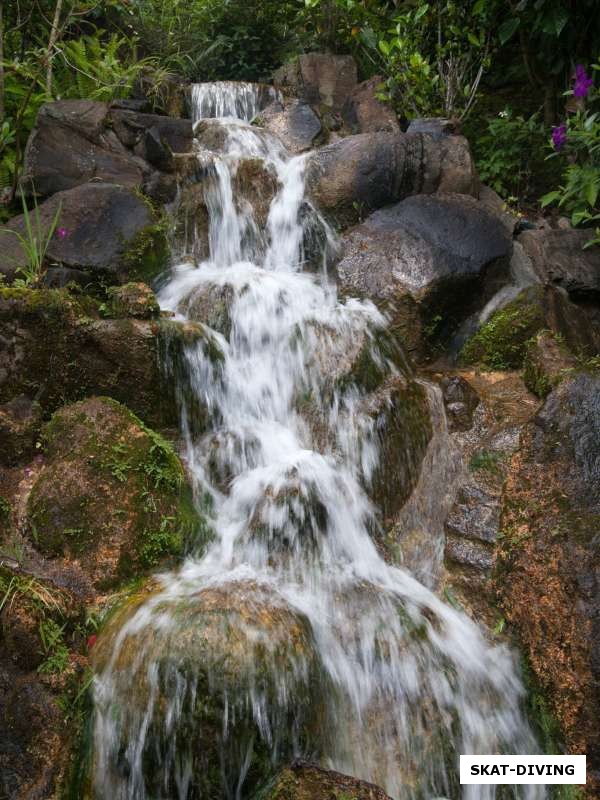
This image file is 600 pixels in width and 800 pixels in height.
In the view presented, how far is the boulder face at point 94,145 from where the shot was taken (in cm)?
587

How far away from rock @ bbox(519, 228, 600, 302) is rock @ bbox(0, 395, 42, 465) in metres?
4.77

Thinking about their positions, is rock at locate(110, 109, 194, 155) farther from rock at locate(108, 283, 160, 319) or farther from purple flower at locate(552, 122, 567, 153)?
purple flower at locate(552, 122, 567, 153)

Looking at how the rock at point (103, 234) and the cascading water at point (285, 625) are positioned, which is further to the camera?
the rock at point (103, 234)

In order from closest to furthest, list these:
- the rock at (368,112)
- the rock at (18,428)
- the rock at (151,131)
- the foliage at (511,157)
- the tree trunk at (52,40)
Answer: the rock at (18,428) → the tree trunk at (52,40) → the rock at (151,131) → the foliage at (511,157) → the rock at (368,112)

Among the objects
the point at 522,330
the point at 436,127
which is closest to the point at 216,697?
the point at 522,330

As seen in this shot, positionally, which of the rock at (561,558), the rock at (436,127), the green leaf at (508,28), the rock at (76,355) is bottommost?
the rock at (561,558)

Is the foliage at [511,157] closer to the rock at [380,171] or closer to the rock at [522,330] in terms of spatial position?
the rock at [380,171]

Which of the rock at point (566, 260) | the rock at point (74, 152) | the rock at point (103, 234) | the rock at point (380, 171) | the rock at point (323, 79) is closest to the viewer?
the rock at point (103, 234)

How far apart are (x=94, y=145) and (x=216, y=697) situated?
5.72 metres

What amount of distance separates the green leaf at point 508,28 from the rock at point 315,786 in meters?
7.76

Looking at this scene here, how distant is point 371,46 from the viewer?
349 inches

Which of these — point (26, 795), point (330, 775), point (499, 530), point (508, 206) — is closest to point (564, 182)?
point (508, 206)

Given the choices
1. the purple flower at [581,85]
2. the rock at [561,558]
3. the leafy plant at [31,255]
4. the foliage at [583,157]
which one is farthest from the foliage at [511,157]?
the leafy plant at [31,255]

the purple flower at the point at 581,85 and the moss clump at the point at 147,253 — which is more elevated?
the purple flower at the point at 581,85
